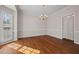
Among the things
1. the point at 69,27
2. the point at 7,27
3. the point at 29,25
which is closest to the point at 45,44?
the point at 29,25

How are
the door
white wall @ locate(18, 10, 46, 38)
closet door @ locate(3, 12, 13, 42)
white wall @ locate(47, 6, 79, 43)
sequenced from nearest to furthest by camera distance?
1. white wall @ locate(18, 10, 46, 38)
2. closet door @ locate(3, 12, 13, 42)
3. white wall @ locate(47, 6, 79, 43)
4. the door

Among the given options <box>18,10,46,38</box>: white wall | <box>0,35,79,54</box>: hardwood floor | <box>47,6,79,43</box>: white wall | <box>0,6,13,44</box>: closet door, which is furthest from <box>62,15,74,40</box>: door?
<box>0,6,13,44</box>: closet door

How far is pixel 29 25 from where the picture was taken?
7.28 ft

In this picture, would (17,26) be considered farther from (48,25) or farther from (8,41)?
(48,25)

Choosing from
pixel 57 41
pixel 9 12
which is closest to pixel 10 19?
pixel 9 12

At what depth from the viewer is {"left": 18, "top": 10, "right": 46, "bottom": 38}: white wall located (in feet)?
6.83

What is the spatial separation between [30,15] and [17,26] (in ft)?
1.50

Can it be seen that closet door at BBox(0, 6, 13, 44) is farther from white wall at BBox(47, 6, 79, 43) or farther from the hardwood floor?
white wall at BBox(47, 6, 79, 43)

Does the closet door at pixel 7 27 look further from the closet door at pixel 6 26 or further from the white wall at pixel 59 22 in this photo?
the white wall at pixel 59 22
